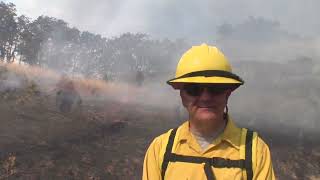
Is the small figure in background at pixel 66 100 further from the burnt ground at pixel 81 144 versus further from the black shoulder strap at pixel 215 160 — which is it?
the black shoulder strap at pixel 215 160

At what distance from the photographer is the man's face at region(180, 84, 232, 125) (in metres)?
2.54

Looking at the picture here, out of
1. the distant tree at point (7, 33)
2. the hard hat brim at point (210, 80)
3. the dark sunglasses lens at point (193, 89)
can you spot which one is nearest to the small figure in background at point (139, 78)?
the distant tree at point (7, 33)

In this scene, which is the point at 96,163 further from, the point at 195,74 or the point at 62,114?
the point at 195,74

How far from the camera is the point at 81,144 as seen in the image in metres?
20.9

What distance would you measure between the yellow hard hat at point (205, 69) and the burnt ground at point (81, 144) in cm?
1347

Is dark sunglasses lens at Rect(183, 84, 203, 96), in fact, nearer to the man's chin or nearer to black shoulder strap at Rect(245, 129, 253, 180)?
the man's chin

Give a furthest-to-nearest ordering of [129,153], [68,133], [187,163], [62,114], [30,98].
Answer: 1. [30,98]
2. [62,114]
3. [68,133]
4. [129,153]
5. [187,163]

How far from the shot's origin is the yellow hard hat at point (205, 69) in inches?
97.7

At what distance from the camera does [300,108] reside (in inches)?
2450

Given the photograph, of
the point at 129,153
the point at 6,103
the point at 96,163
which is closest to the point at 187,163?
the point at 96,163

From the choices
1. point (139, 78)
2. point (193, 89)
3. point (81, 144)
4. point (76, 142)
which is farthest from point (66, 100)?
point (193, 89)

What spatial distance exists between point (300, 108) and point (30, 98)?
42728mm

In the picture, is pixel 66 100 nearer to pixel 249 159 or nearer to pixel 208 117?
pixel 208 117

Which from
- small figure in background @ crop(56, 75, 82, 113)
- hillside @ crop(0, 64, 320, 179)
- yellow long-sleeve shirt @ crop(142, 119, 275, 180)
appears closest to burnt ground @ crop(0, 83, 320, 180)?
hillside @ crop(0, 64, 320, 179)
